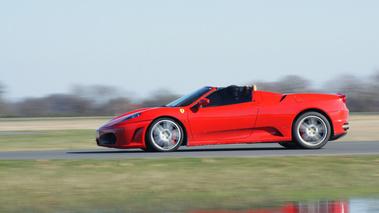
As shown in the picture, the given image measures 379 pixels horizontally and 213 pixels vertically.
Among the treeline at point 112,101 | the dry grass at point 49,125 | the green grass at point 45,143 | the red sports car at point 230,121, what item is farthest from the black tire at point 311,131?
the treeline at point 112,101

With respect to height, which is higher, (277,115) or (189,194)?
(277,115)

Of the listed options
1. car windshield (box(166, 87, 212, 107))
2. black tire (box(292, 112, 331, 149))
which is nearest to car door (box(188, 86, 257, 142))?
car windshield (box(166, 87, 212, 107))

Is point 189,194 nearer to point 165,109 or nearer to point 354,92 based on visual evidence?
point 165,109

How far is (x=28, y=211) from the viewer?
570cm

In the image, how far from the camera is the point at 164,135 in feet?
37.0

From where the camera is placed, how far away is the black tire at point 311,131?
1162 centimetres

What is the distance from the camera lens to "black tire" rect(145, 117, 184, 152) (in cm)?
1116

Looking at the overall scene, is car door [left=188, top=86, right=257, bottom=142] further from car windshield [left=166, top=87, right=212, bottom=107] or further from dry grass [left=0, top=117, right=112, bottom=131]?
dry grass [left=0, top=117, right=112, bottom=131]

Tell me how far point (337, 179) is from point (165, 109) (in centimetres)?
450

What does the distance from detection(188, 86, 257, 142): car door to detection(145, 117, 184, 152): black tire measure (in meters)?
0.30

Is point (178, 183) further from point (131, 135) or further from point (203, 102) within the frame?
point (203, 102)

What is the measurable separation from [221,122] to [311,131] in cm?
185

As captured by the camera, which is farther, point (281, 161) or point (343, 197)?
point (281, 161)

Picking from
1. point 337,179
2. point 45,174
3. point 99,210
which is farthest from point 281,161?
point 99,210
